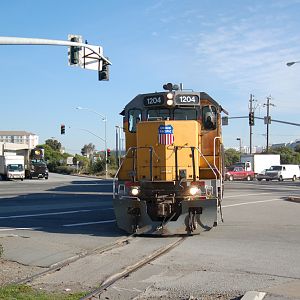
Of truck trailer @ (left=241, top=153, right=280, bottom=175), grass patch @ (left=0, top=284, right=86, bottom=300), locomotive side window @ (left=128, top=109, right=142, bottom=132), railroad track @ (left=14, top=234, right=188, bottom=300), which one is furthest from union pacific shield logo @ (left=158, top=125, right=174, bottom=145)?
truck trailer @ (left=241, top=153, right=280, bottom=175)

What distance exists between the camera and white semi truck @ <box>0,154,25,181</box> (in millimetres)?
57781

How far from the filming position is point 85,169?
94.3 m

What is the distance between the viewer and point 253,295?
21.0ft

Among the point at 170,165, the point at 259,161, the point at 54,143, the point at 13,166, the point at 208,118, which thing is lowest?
the point at 170,165

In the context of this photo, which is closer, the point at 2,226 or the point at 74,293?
the point at 74,293

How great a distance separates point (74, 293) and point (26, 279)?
128 centimetres

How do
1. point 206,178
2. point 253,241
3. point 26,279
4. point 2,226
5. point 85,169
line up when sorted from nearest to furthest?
1. point 26,279
2. point 253,241
3. point 206,178
4. point 2,226
5. point 85,169

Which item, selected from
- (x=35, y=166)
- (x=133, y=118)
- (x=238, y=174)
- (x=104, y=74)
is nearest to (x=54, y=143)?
(x=35, y=166)

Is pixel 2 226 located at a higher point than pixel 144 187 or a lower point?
lower

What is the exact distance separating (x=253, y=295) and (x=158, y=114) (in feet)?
26.2

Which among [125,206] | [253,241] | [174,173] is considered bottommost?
[253,241]

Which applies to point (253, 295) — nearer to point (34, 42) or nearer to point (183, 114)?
point (183, 114)

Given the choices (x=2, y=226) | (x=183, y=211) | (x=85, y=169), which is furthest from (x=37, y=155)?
(x=183, y=211)

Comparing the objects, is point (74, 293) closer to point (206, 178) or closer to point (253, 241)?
point (253, 241)
